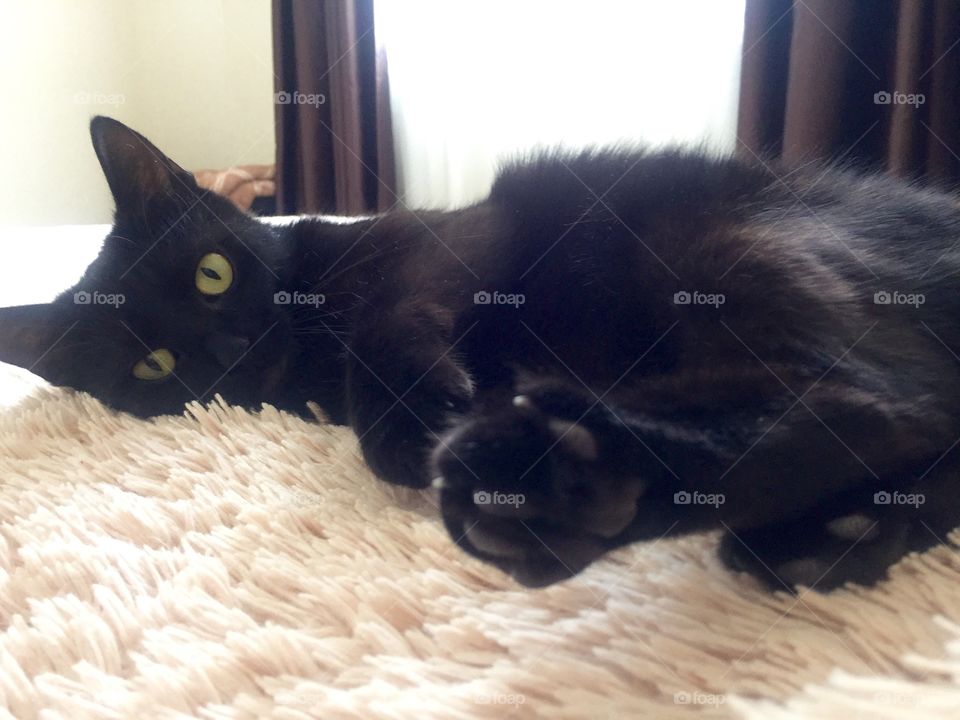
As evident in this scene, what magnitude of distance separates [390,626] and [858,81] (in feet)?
5.67

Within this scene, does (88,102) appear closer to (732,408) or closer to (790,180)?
(790,180)

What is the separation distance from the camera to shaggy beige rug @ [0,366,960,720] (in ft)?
1.38

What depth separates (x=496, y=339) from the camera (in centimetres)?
76

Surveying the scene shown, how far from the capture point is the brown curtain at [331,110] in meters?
2.54

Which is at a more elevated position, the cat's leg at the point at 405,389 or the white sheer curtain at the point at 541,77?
the white sheer curtain at the point at 541,77

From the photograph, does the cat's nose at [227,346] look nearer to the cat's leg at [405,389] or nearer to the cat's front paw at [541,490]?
the cat's leg at [405,389]

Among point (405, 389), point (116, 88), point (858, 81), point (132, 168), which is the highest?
point (116, 88)

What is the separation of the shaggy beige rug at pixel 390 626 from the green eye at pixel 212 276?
1.05 feet

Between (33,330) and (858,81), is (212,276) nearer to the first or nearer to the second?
(33,330)

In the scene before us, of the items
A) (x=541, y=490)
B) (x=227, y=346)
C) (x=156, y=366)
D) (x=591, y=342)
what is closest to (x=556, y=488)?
(x=541, y=490)

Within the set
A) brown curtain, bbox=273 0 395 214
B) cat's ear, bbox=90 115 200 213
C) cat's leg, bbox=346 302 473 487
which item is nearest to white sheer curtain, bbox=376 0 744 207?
brown curtain, bbox=273 0 395 214

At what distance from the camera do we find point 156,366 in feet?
3.18

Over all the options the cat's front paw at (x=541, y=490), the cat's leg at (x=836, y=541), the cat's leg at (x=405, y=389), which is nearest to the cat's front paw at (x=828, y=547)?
the cat's leg at (x=836, y=541)

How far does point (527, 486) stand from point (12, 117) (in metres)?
2.56
